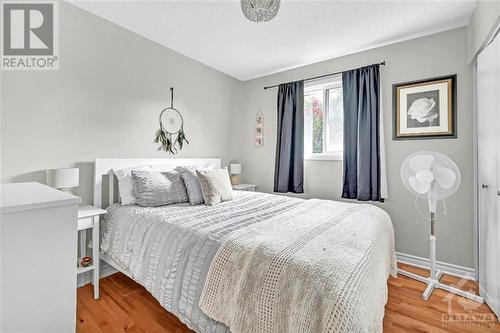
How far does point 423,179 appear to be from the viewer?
2.14 meters

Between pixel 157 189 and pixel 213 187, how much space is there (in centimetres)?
56

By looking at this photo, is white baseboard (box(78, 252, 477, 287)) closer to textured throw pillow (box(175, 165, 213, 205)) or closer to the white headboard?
the white headboard

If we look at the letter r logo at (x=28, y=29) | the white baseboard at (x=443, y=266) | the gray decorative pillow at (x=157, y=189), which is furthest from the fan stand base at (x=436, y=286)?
the letter r logo at (x=28, y=29)

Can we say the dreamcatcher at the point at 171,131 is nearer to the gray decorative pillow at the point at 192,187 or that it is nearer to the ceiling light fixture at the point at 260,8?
the gray decorative pillow at the point at 192,187

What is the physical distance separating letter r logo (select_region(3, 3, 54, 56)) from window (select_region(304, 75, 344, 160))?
303 cm

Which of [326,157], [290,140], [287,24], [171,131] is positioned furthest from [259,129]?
[287,24]

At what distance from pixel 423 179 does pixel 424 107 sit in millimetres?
1020

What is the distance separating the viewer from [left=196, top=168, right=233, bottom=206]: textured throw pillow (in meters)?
2.46

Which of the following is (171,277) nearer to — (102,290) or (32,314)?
(32,314)

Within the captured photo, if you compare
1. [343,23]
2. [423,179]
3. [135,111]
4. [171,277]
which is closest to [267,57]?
[343,23]

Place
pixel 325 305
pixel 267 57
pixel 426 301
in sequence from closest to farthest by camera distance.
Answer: pixel 325 305 < pixel 426 301 < pixel 267 57

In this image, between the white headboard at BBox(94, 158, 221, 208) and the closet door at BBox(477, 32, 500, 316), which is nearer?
the closet door at BBox(477, 32, 500, 316)

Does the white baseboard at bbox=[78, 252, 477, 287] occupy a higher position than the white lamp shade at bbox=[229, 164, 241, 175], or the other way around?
the white lamp shade at bbox=[229, 164, 241, 175]

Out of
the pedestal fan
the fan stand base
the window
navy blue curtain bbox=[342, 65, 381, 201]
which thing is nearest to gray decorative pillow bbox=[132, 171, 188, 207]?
the window
